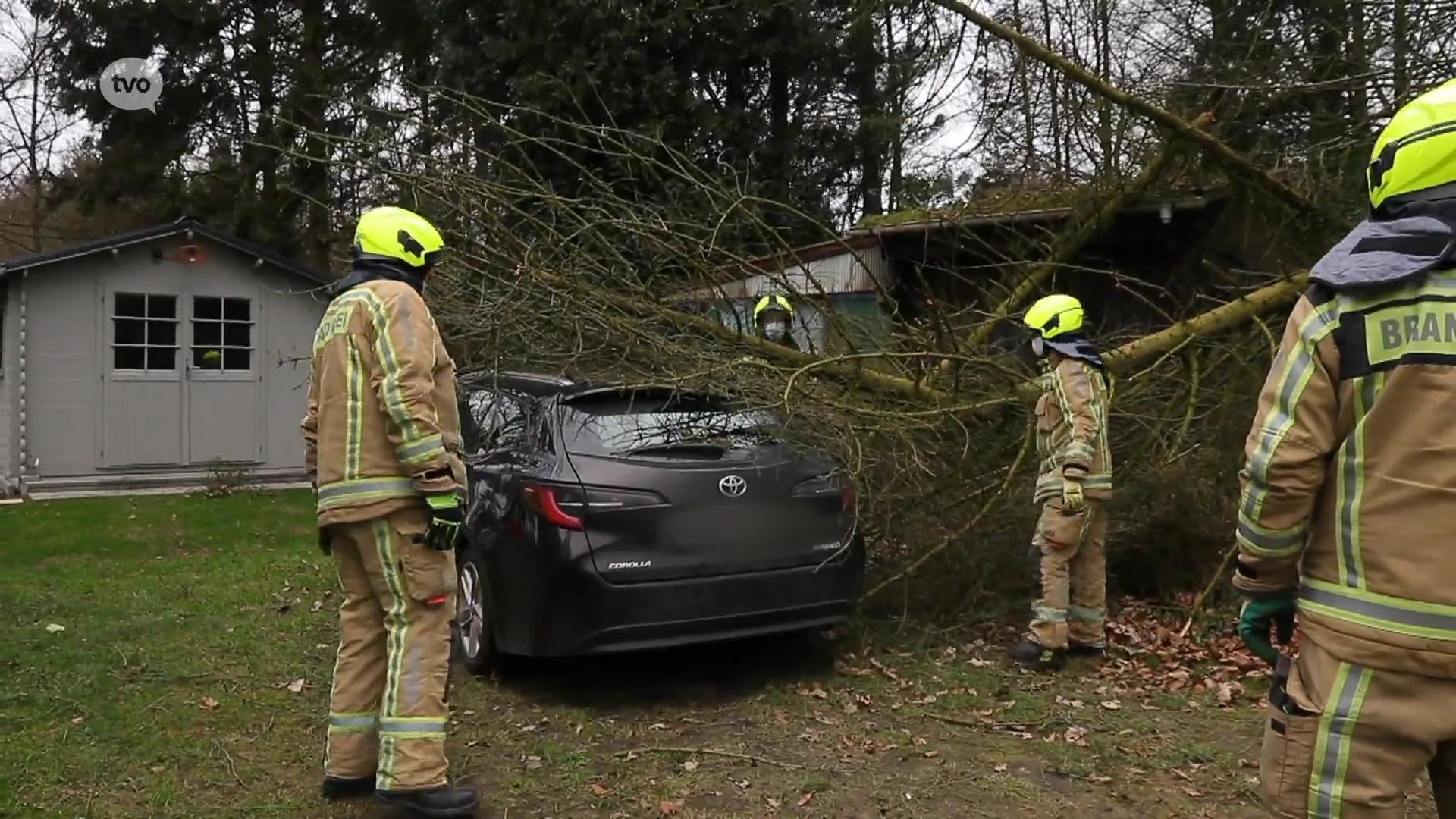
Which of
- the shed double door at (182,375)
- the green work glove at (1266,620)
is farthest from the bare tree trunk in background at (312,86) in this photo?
the green work glove at (1266,620)

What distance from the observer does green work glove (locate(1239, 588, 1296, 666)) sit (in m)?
2.46

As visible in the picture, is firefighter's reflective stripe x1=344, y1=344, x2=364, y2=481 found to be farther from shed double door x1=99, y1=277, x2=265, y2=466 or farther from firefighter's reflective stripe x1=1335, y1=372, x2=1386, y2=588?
shed double door x1=99, y1=277, x2=265, y2=466

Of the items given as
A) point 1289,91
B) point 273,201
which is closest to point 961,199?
point 1289,91

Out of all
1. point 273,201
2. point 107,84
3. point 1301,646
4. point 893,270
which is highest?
point 107,84

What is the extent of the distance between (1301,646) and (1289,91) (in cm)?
547

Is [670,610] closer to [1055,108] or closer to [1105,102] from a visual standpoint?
[1105,102]

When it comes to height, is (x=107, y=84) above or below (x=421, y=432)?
above

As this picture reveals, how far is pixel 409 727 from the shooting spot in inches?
145

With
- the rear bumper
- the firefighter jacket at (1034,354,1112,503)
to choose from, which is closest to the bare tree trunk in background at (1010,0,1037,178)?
the firefighter jacket at (1034,354,1112,503)

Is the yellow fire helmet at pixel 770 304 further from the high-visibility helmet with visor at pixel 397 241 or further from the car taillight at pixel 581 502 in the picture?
the high-visibility helmet with visor at pixel 397 241

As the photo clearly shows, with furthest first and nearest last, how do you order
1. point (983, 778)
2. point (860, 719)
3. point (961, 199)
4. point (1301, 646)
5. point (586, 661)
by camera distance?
point (961, 199)
point (586, 661)
point (860, 719)
point (983, 778)
point (1301, 646)

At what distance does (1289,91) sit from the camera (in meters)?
6.79

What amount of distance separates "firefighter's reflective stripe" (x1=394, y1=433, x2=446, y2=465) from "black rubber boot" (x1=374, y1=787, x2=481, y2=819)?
1081mm

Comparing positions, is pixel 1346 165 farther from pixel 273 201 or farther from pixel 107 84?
pixel 107 84
